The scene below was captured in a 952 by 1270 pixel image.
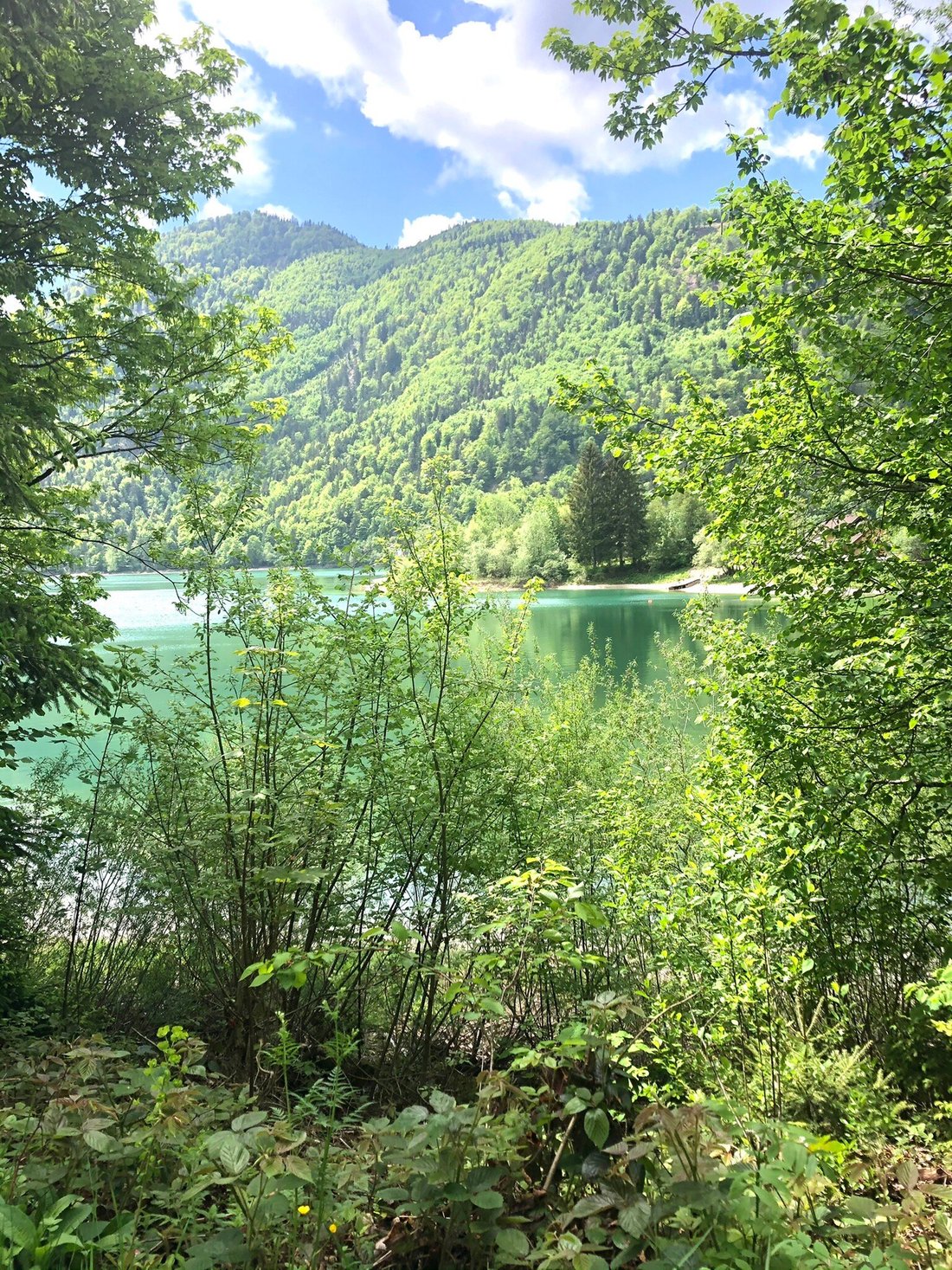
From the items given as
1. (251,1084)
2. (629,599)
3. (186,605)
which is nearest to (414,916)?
(251,1084)

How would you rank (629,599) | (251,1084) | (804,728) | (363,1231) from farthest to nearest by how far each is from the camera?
(629,599) < (804,728) < (251,1084) < (363,1231)

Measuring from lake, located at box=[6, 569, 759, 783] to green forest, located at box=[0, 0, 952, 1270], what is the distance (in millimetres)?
960

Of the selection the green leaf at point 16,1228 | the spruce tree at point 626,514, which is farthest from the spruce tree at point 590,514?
the green leaf at point 16,1228

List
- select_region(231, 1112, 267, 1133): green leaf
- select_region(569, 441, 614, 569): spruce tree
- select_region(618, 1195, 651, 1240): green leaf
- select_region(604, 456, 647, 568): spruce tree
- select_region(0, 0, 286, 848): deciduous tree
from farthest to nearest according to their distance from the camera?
select_region(569, 441, 614, 569): spruce tree → select_region(604, 456, 647, 568): spruce tree → select_region(0, 0, 286, 848): deciduous tree → select_region(231, 1112, 267, 1133): green leaf → select_region(618, 1195, 651, 1240): green leaf

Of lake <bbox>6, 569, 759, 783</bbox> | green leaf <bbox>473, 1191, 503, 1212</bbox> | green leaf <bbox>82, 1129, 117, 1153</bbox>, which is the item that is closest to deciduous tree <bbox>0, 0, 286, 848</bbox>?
lake <bbox>6, 569, 759, 783</bbox>

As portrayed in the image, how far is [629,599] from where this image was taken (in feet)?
166

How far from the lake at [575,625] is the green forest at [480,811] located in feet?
3.15

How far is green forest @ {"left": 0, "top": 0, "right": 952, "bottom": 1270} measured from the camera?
5.19 ft

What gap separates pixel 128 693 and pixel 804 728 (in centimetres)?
463

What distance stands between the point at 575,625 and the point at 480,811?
31.0 m

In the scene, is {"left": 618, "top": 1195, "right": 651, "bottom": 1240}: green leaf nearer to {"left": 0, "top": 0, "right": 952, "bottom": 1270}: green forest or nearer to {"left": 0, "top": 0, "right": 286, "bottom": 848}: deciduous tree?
{"left": 0, "top": 0, "right": 952, "bottom": 1270}: green forest

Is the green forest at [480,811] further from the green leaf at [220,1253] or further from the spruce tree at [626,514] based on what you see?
the spruce tree at [626,514]

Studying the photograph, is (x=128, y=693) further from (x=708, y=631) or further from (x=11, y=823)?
(x=708, y=631)

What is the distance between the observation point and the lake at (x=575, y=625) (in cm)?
1520
